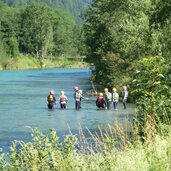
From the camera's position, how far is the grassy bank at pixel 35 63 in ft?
465

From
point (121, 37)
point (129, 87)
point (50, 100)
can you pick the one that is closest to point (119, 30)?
point (121, 37)

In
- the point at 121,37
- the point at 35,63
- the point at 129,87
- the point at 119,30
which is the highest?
the point at 119,30

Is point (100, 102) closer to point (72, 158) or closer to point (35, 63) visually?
point (72, 158)

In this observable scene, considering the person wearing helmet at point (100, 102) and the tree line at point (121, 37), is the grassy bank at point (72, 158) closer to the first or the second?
the tree line at point (121, 37)

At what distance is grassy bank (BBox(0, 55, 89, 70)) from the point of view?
142 metres

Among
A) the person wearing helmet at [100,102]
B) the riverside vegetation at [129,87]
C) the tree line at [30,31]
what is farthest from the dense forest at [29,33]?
the person wearing helmet at [100,102]

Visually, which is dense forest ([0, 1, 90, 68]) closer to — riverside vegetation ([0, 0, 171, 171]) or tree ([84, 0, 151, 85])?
riverside vegetation ([0, 0, 171, 171])

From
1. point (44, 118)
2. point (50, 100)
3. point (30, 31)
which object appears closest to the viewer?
point (44, 118)

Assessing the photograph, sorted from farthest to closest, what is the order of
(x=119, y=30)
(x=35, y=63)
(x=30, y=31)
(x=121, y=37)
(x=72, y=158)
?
(x=30, y=31) < (x=35, y=63) < (x=119, y=30) < (x=121, y=37) < (x=72, y=158)

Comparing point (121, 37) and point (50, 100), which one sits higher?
point (121, 37)

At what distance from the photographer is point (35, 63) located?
156 m

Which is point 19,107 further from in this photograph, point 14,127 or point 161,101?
point 161,101

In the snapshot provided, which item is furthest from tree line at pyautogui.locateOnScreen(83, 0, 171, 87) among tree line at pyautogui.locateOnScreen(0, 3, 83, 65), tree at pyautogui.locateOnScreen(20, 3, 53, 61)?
tree at pyautogui.locateOnScreen(20, 3, 53, 61)

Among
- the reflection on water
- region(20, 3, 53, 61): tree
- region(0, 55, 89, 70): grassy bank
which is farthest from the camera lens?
region(20, 3, 53, 61): tree
